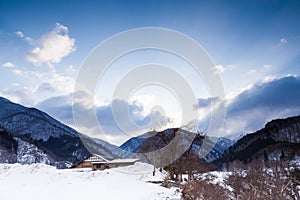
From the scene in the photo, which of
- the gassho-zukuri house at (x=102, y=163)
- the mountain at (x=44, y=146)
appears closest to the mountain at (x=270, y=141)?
the mountain at (x=44, y=146)

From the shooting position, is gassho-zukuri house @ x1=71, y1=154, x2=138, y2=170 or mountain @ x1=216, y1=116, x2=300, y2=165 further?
mountain @ x1=216, y1=116, x2=300, y2=165

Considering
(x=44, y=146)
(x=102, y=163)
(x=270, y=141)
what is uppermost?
(x=270, y=141)

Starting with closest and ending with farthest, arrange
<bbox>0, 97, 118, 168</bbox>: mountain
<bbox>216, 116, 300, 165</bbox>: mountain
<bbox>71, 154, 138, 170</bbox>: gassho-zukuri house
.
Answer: <bbox>71, 154, 138, 170</bbox>: gassho-zukuri house, <bbox>0, 97, 118, 168</bbox>: mountain, <bbox>216, 116, 300, 165</bbox>: mountain

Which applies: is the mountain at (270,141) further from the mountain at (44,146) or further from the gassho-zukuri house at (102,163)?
the gassho-zukuri house at (102,163)

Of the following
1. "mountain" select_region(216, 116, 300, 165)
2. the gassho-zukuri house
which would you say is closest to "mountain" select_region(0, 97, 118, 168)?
the gassho-zukuri house

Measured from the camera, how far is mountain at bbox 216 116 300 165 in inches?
3599

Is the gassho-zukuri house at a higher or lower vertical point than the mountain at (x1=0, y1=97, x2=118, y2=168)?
lower

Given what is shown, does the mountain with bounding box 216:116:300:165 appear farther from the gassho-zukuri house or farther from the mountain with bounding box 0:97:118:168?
the gassho-zukuri house

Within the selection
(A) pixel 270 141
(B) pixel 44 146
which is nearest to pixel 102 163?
(A) pixel 270 141

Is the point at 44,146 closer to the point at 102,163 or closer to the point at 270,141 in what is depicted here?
the point at 270,141

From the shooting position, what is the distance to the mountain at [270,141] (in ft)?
300

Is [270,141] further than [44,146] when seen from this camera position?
No

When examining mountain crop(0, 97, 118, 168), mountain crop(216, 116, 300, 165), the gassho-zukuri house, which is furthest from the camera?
mountain crop(216, 116, 300, 165)

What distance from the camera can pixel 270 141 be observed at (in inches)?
4048
